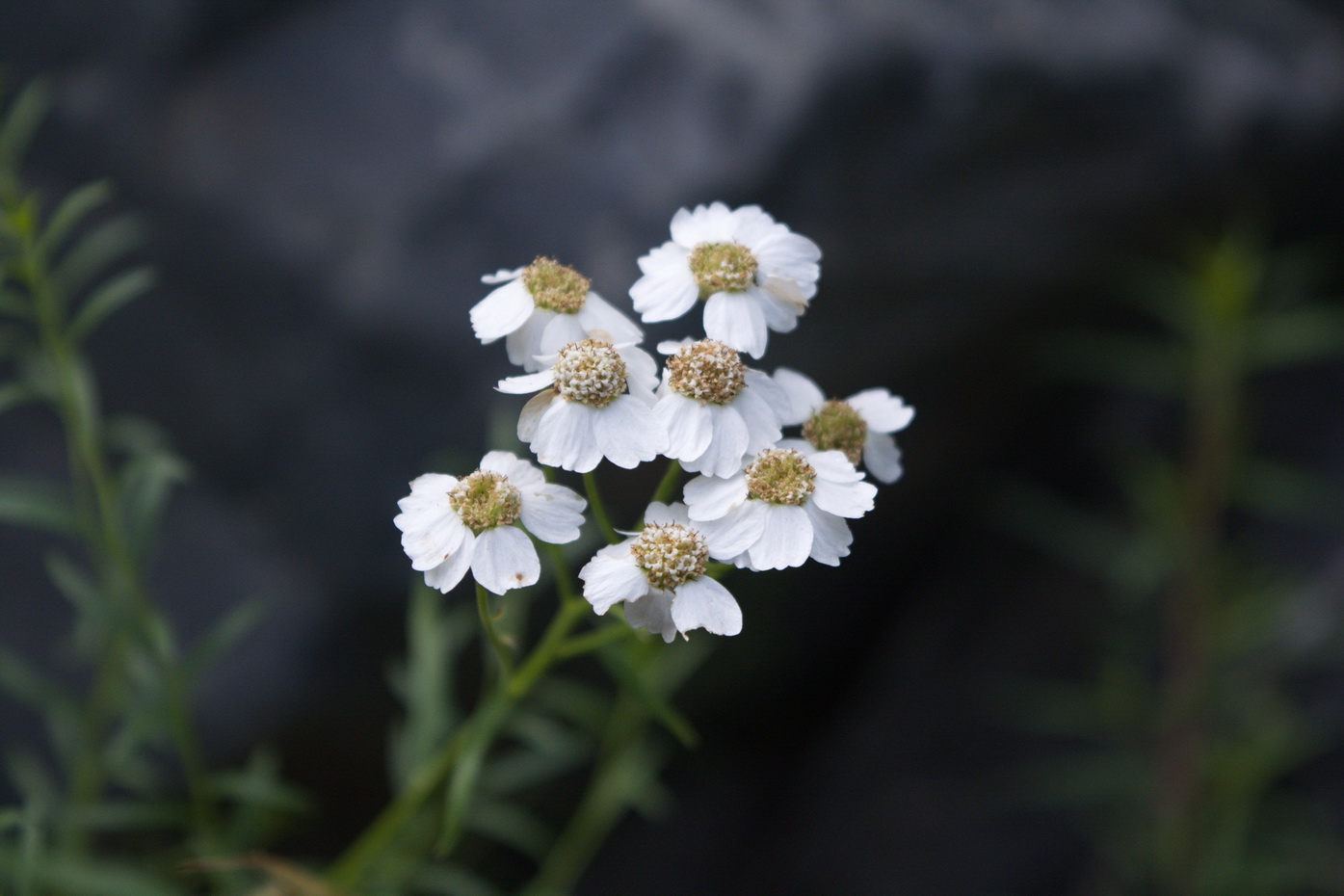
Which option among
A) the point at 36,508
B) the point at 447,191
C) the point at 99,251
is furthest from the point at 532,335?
the point at 99,251

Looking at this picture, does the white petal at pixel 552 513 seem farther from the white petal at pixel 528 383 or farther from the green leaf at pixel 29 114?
the green leaf at pixel 29 114

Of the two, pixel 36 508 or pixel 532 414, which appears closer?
pixel 532 414

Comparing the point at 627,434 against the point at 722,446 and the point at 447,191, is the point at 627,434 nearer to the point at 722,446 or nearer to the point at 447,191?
the point at 722,446

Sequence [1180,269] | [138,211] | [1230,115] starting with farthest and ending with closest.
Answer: [1180,269]
[1230,115]
[138,211]

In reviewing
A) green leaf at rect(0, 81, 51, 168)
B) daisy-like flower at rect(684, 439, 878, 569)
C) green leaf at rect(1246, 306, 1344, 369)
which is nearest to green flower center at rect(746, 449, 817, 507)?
daisy-like flower at rect(684, 439, 878, 569)

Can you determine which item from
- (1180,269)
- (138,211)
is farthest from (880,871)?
(138,211)

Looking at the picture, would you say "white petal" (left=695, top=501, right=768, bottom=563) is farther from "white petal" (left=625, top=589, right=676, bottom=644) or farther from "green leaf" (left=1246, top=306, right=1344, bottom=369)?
"green leaf" (left=1246, top=306, right=1344, bottom=369)

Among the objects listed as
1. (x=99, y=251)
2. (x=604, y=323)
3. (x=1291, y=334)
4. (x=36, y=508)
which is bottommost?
(x=36, y=508)

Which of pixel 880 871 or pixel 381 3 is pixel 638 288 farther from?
pixel 880 871
